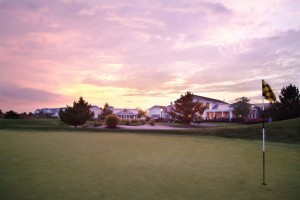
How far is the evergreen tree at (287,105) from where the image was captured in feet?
135

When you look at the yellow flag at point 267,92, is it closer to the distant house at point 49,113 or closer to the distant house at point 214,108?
the distant house at point 214,108

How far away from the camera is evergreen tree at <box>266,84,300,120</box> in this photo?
41.1 metres

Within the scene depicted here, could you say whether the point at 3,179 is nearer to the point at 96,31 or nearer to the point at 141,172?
the point at 141,172

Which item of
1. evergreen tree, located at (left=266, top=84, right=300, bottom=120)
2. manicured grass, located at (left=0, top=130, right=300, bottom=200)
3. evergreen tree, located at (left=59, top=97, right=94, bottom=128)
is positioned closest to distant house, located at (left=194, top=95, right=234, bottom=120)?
evergreen tree, located at (left=266, top=84, right=300, bottom=120)

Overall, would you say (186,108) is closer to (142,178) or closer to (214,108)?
(214,108)

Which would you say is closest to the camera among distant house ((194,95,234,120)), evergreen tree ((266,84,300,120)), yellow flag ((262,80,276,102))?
yellow flag ((262,80,276,102))

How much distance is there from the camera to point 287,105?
1673 inches

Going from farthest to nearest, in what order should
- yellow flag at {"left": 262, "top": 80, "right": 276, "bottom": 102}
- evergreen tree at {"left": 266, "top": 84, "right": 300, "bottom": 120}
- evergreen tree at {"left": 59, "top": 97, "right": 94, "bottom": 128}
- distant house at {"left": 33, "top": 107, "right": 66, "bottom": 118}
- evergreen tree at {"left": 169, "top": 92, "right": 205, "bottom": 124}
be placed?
distant house at {"left": 33, "top": 107, "right": 66, "bottom": 118} → evergreen tree at {"left": 169, "top": 92, "right": 205, "bottom": 124} → evergreen tree at {"left": 266, "top": 84, "right": 300, "bottom": 120} → evergreen tree at {"left": 59, "top": 97, "right": 94, "bottom": 128} → yellow flag at {"left": 262, "top": 80, "right": 276, "bottom": 102}

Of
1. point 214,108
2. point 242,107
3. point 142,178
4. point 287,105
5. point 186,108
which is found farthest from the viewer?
point 214,108

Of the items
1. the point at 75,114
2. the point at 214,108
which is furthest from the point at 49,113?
the point at 75,114

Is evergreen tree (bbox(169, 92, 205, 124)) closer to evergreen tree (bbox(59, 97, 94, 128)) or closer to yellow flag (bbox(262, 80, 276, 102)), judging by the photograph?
evergreen tree (bbox(59, 97, 94, 128))

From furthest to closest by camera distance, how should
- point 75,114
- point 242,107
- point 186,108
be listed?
point 242,107
point 186,108
point 75,114

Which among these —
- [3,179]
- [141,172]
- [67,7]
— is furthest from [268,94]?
[67,7]

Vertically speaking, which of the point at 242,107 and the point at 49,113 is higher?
the point at 242,107
